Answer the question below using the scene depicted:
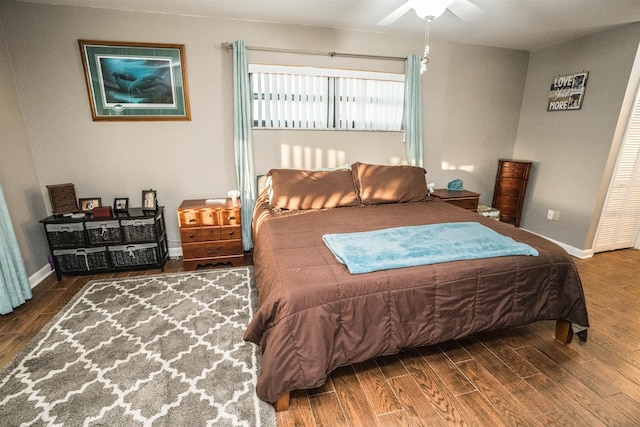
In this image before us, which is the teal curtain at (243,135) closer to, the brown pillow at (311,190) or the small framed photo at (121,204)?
the brown pillow at (311,190)


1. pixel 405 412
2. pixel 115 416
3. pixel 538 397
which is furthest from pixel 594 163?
pixel 115 416

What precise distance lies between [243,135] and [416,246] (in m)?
2.07

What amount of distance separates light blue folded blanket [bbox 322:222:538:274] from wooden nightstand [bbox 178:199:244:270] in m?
1.26

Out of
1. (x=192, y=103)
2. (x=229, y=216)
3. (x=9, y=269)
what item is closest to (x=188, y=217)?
(x=229, y=216)

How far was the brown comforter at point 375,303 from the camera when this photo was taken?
1.38 metres

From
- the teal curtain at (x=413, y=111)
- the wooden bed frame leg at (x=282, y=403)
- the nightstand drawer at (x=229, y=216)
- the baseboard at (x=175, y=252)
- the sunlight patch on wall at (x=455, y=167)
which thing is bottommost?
the wooden bed frame leg at (x=282, y=403)

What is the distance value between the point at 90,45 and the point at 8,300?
2194mm

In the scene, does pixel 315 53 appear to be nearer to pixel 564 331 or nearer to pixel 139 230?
pixel 139 230

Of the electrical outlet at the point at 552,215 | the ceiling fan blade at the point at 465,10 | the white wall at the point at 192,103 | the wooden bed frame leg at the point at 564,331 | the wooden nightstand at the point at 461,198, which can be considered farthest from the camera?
the electrical outlet at the point at 552,215

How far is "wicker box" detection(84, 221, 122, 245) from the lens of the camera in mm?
2664

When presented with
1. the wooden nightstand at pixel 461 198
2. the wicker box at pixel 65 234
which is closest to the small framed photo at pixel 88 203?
the wicker box at pixel 65 234

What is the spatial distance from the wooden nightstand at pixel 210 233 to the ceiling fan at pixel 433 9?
6.89 ft

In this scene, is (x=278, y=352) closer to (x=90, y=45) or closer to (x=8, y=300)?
(x=8, y=300)

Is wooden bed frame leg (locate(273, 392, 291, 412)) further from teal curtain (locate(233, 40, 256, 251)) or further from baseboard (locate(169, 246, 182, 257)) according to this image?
baseboard (locate(169, 246, 182, 257))
